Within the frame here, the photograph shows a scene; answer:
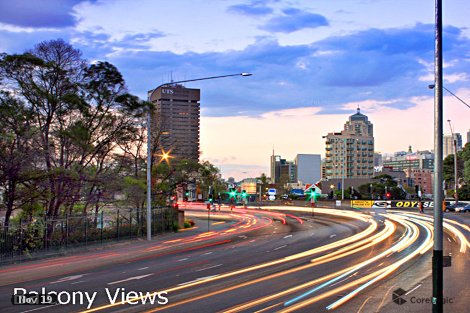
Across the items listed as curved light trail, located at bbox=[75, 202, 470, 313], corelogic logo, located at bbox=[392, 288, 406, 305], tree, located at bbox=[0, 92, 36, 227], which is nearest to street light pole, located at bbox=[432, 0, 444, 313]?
curved light trail, located at bbox=[75, 202, 470, 313]

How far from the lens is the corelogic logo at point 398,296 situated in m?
15.9

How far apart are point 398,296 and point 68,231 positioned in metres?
22.1

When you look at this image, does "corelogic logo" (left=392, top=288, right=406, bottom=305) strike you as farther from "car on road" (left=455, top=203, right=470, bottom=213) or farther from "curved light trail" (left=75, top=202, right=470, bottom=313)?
"car on road" (left=455, top=203, right=470, bottom=213)

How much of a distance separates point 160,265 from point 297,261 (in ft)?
22.0

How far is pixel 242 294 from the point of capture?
16.9 m

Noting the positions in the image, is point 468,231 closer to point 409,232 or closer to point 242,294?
point 409,232

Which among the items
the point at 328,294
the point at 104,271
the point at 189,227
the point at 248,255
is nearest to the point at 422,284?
the point at 328,294

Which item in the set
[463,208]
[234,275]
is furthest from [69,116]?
[463,208]

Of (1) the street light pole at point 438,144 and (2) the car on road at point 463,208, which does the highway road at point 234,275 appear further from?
(2) the car on road at point 463,208

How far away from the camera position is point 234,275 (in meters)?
21.1

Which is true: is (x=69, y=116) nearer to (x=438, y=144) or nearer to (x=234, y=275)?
(x=234, y=275)

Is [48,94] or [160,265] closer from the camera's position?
[160,265]

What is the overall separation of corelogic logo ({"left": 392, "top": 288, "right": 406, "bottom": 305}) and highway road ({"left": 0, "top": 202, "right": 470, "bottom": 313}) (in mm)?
229

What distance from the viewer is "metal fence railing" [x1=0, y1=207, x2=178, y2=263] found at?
27.9 meters
